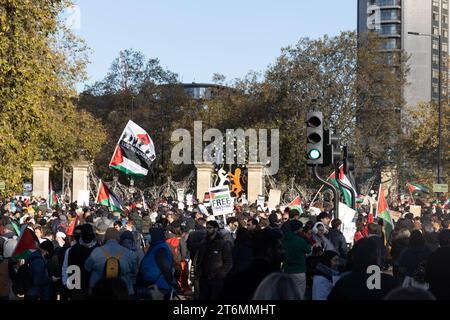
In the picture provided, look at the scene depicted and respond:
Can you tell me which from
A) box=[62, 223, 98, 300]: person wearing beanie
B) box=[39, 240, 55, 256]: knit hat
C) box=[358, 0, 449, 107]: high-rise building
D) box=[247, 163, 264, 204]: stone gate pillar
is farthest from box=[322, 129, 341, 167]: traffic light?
box=[358, 0, 449, 107]: high-rise building

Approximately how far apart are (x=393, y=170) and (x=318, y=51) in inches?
341

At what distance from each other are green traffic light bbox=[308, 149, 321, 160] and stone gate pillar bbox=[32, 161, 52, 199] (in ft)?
101

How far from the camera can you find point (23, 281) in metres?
11.5

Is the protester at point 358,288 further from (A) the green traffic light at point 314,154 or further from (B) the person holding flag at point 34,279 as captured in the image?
(A) the green traffic light at point 314,154

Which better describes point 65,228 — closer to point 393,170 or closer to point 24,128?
point 24,128

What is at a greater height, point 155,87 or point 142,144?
point 155,87

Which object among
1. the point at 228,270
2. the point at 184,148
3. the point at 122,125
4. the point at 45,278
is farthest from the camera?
the point at 122,125

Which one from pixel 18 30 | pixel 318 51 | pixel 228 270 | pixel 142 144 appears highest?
pixel 318 51

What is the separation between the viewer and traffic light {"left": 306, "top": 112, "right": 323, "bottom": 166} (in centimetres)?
1453

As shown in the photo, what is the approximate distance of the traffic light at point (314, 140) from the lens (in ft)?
47.7

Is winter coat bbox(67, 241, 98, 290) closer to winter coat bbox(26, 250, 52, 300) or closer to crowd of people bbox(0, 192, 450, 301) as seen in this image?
crowd of people bbox(0, 192, 450, 301)

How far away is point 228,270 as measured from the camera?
13.1 metres

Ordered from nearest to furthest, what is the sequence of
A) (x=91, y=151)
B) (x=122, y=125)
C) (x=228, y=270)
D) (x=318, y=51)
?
(x=228, y=270) < (x=91, y=151) < (x=318, y=51) < (x=122, y=125)
